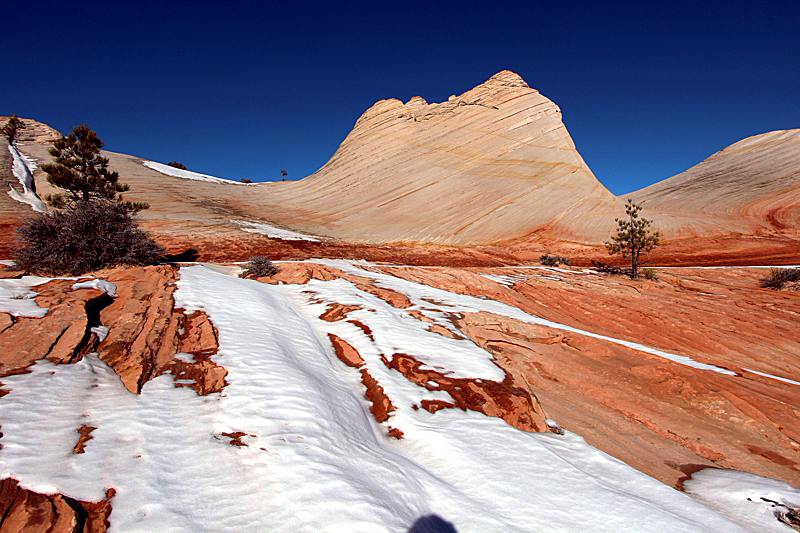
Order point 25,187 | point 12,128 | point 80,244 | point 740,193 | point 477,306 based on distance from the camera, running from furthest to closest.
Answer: point 12,128 < point 740,193 < point 25,187 < point 477,306 < point 80,244

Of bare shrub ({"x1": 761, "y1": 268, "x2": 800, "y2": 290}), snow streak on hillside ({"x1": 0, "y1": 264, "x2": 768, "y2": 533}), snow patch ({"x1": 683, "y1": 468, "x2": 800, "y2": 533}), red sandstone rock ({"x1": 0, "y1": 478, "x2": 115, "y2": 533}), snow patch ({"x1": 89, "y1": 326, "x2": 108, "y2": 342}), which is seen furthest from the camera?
bare shrub ({"x1": 761, "y1": 268, "x2": 800, "y2": 290})

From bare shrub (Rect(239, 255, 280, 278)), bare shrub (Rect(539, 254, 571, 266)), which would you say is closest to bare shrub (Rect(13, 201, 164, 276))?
bare shrub (Rect(239, 255, 280, 278))

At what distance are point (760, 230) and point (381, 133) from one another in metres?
35.0

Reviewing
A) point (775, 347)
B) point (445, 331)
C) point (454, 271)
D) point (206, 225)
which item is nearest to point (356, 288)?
point (445, 331)

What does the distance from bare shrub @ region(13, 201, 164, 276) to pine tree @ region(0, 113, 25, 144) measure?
2263 inches

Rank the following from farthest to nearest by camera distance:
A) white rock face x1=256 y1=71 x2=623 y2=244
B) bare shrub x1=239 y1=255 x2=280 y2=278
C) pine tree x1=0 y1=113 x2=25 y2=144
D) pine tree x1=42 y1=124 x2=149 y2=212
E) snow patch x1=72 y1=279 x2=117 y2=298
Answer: pine tree x1=0 y1=113 x2=25 y2=144, white rock face x1=256 y1=71 x2=623 y2=244, pine tree x1=42 y1=124 x2=149 y2=212, bare shrub x1=239 y1=255 x2=280 y2=278, snow patch x1=72 y1=279 x2=117 y2=298

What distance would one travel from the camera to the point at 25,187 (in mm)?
27672

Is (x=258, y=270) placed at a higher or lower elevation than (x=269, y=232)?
lower

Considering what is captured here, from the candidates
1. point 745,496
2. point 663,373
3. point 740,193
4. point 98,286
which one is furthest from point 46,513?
point 740,193

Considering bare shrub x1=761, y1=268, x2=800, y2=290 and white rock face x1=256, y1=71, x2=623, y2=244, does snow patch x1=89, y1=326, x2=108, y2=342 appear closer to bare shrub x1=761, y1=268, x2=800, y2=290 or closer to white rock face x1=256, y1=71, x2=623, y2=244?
bare shrub x1=761, y1=268, x2=800, y2=290

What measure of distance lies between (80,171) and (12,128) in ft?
182

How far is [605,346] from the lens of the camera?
629 cm

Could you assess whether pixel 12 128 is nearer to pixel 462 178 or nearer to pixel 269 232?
pixel 269 232

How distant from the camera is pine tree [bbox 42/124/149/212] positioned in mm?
12055
